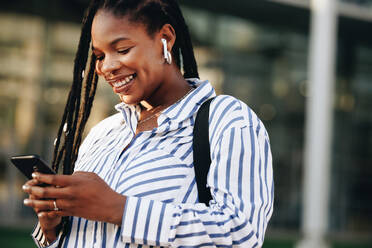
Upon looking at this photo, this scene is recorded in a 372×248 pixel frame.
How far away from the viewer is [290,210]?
332 inches

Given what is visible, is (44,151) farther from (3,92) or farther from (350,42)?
(350,42)

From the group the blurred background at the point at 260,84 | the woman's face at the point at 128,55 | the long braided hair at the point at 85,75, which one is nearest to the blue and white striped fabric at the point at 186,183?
the woman's face at the point at 128,55

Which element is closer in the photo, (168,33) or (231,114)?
(231,114)

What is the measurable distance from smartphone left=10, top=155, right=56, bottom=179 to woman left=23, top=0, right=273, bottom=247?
46 millimetres

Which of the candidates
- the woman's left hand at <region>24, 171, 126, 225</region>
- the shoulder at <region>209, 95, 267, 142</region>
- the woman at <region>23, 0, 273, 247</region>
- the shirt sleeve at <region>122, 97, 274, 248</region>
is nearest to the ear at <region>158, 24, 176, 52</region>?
the woman at <region>23, 0, 273, 247</region>

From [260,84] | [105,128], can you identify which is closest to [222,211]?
[105,128]

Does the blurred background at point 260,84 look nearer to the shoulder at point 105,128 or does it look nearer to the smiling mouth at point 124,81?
the shoulder at point 105,128

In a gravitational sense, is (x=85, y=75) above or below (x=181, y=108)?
above

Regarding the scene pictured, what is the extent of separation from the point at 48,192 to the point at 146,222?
227mm

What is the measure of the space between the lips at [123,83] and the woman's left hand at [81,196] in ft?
1.00

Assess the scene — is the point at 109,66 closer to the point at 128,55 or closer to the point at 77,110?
the point at 128,55

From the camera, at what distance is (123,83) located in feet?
4.54

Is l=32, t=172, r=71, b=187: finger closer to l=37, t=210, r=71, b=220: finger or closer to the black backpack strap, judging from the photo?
l=37, t=210, r=71, b=220: finger

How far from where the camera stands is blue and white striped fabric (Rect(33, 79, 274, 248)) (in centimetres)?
117
